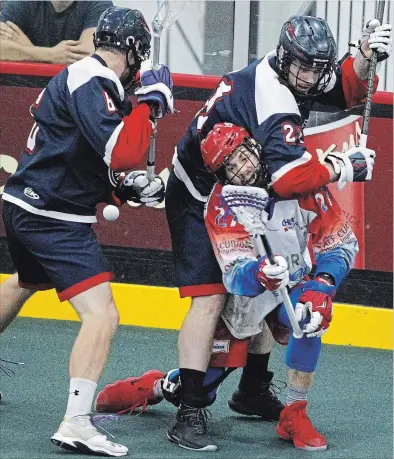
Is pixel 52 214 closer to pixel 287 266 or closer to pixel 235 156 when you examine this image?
pixel 235 156

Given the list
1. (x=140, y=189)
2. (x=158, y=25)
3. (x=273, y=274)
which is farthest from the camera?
(x=158, y=25)

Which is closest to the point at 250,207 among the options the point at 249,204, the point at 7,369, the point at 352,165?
the point at 249,204

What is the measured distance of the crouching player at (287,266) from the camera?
3883 mm

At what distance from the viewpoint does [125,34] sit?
13.5 feet

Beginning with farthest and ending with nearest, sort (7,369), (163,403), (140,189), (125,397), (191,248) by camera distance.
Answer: (7,369) < (163,403) < (125,397) < (140,189) < (191,248)

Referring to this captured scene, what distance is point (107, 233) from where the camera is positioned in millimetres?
5965

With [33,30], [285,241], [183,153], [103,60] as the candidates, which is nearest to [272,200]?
[285,241]

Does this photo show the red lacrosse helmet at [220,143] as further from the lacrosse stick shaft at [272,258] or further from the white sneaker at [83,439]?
the white sneaker at [83,439]

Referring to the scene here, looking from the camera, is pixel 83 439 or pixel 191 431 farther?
pixel 191 431

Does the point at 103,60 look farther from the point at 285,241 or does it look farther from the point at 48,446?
the point at 48,446

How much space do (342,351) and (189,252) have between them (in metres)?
1.64

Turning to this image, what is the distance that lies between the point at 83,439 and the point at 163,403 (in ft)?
2.66

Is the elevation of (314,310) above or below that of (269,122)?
below

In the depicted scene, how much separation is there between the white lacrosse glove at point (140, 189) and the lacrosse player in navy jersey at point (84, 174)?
0.37 ft
